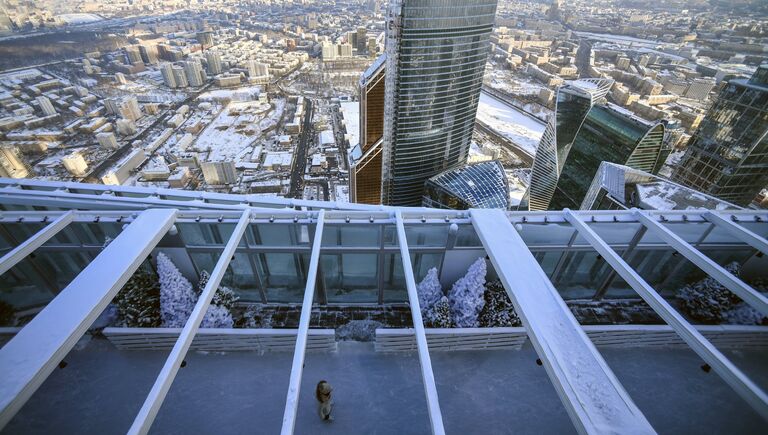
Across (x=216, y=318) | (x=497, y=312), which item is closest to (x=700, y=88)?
(x=497, y=312)

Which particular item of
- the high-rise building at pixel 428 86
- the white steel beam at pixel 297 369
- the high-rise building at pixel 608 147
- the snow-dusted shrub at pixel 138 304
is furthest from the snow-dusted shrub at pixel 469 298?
the high-rise building at pixel 608 147

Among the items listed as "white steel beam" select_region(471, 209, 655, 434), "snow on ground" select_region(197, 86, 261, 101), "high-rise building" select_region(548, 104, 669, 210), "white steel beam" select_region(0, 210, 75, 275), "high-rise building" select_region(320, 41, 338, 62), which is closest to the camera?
"white steel beam" select_region(471, 209, 655, 434)

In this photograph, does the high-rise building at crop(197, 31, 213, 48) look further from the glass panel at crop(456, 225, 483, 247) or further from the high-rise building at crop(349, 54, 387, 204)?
the glass panel at crop(456, 225, 483, 247)

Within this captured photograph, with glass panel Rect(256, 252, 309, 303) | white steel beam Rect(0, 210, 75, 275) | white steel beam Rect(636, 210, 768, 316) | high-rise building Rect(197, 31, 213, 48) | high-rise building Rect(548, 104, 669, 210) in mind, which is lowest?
high-rise building Rect(197, 31, 213, 48)

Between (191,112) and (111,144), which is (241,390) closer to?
(111,144)

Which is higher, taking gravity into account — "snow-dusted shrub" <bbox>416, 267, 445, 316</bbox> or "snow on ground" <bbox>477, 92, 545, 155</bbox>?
"snow-dusted shrub" <bbox>416, 267, 445, 316</bbox>

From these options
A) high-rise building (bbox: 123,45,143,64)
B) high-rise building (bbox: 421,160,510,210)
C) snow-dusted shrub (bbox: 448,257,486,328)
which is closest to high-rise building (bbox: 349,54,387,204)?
high-rise building (bbox: 421,160,510,210)

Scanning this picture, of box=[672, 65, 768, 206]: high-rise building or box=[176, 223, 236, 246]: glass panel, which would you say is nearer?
box=[176, 223, 236, 246]: glass panel

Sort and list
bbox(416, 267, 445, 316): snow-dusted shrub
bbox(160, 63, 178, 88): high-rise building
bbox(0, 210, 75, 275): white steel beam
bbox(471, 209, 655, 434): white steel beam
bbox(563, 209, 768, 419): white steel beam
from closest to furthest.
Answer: bbox(471, 209, 655, 434): white steel beam → bbox(563, 209, 768, 419): white steel beam → bbox(0, 210, 75, 275): white steel beam → bbox(416, 267, 445, 316): snow-dusted shrub → bbox(160, 63, 178, 88): high-rise building
